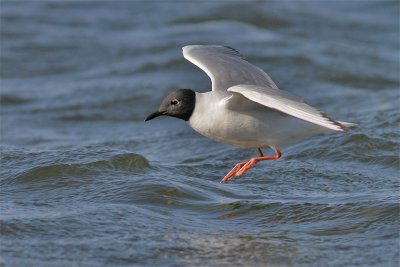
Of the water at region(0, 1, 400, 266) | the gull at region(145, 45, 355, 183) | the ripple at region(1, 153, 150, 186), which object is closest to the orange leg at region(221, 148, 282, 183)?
the gull at region(145, 45, 355, 183)

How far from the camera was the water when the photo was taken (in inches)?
264

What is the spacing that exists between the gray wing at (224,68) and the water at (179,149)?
1.00m

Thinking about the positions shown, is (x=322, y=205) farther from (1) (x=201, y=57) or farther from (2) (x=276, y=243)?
(1) (x=201, y=57)

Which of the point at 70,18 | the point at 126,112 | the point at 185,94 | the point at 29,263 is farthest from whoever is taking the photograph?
the point at 70,18

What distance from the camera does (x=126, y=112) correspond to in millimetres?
13336

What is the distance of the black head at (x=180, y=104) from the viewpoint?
7672 millimetres

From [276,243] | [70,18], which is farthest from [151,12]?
[276,243]

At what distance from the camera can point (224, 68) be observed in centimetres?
843

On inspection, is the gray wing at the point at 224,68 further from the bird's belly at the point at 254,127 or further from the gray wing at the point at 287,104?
the gray wing at the point at 287,104

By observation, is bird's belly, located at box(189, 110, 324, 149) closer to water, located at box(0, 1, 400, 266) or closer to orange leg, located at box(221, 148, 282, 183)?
orange leg, located at box(221, 148, 282, 183)

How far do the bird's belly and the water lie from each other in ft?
1.93

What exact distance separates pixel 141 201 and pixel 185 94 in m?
1.00

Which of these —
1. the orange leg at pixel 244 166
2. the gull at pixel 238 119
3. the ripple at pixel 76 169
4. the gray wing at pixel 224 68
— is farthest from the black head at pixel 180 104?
the ripple at pixel 76 169

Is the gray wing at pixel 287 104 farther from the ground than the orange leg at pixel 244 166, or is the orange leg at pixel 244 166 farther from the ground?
the gray wing at pixel 287 104
